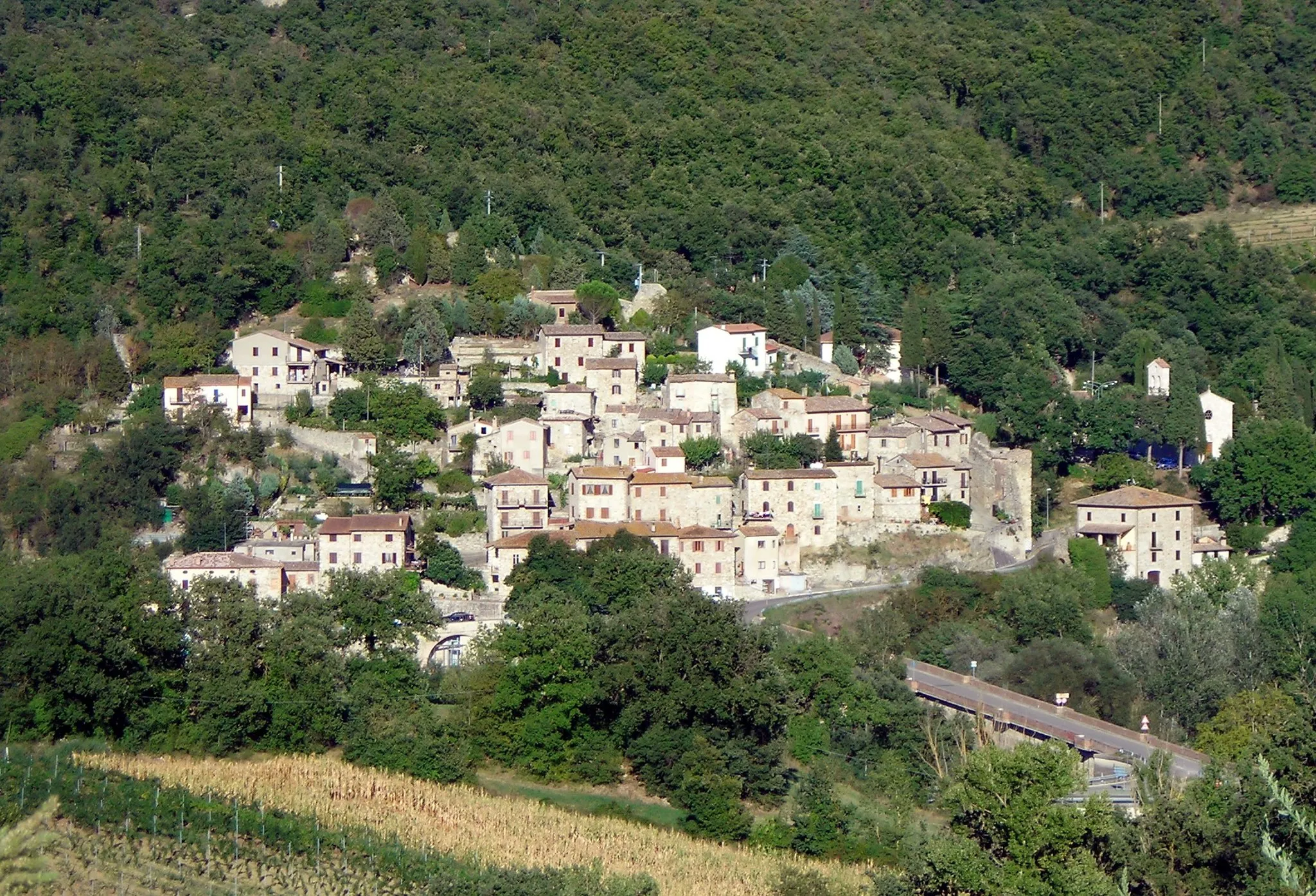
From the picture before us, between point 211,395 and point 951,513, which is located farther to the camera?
point 211,395

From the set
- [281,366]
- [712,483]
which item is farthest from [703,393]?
[281,366]

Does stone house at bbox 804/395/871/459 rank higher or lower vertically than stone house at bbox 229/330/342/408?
lower

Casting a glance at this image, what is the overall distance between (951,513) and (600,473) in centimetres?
901

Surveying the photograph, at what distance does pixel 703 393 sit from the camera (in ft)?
189

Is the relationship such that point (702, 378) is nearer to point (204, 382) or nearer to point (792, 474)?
point (792, 474)

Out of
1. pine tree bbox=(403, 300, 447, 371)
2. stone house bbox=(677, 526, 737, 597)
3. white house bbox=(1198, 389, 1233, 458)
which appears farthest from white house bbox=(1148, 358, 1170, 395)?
pine tree bbox=(403, 300, 447, 371)

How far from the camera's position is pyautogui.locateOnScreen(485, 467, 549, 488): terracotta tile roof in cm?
5291

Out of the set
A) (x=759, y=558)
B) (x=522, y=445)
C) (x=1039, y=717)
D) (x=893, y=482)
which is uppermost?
(x=522, y=445)

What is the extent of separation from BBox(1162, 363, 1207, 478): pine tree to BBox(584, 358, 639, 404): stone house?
15.5 meters

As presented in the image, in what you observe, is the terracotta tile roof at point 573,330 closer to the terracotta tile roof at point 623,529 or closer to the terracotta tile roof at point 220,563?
the terracotta tile roof at point 623,529

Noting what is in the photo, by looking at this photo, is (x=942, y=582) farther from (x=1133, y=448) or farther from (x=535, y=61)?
(x=535, y=61)

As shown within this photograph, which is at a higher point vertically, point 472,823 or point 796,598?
point 796,598

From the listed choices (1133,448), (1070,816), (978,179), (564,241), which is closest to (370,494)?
(564,241)

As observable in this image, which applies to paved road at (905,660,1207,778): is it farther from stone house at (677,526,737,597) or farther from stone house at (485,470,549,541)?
stone house at (485,470,549,541)
